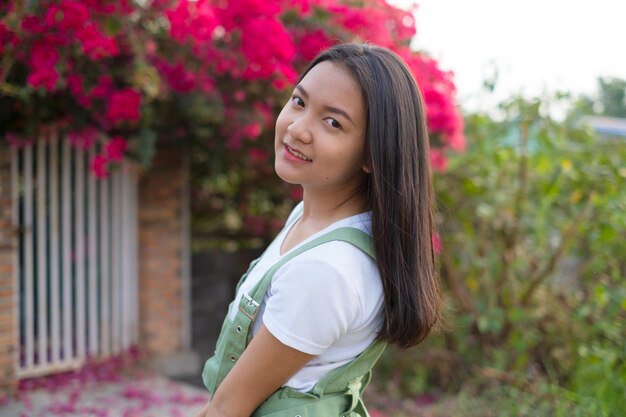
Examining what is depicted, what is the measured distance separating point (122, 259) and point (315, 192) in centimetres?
377

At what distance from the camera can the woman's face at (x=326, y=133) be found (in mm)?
1300

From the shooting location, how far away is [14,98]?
12.4ft

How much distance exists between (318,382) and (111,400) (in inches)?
128

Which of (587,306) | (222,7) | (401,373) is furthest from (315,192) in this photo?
(401,373)

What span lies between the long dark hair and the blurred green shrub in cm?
255

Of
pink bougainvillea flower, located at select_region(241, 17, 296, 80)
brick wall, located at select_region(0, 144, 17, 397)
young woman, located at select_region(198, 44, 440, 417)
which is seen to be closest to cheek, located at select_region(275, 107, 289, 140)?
young woman, located at select_region(198, 44, 440, 417)

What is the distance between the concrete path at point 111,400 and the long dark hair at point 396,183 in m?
2.97

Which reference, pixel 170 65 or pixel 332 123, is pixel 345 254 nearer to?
pixel 332 123

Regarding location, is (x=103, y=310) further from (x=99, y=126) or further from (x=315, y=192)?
(x=315, y=192)

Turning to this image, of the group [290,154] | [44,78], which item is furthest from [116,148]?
[290,154]

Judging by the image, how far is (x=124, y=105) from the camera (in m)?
3.63

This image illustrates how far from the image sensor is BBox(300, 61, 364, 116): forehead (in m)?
1.30

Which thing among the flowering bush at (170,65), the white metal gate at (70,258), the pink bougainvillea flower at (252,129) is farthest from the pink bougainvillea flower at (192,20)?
the white metal gate at (70,258)

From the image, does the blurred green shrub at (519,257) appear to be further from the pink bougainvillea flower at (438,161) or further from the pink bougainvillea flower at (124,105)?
the pink bougainvillea flower at (124,105)
